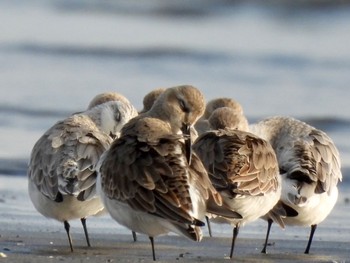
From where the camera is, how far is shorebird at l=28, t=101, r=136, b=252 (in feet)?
27.4

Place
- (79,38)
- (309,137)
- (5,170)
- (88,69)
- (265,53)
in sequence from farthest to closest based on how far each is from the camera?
1. (79,38)
2. (265,53)
3. (88,69)
4. (5,170)
5. (309,137)

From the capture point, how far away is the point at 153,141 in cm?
751

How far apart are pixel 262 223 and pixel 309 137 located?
1363 mm

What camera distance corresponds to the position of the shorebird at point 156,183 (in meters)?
7.05

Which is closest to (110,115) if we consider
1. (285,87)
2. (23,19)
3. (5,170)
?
(5,170)

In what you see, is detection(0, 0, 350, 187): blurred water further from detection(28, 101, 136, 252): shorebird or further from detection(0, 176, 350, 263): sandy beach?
detection(28, 101, 136, 252): shorebird

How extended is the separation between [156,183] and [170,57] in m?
13.5

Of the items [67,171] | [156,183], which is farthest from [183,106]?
[156,183]

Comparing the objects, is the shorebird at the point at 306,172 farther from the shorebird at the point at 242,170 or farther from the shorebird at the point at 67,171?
the shorebird at the point at 67,171


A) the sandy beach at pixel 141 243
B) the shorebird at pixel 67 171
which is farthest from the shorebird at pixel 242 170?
the shorebird at pixel 67 171

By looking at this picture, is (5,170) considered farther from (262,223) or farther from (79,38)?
(79,38)

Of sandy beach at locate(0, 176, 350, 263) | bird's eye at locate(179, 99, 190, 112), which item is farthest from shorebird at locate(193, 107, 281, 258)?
sandy beach at locate(0, 176, 350, 263)

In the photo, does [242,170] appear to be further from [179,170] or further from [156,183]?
[156,183]

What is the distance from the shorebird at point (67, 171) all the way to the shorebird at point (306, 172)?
4.65ft
